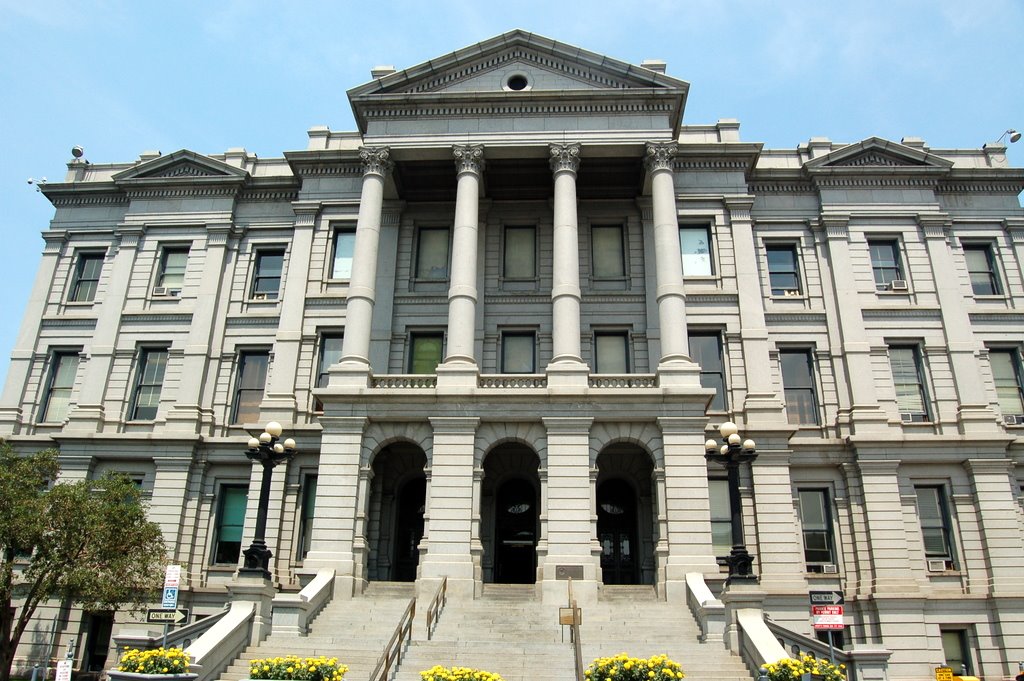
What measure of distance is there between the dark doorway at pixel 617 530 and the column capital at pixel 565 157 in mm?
11026

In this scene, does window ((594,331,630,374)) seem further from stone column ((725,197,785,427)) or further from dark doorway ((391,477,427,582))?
dark doorway ((391,477,427,582))

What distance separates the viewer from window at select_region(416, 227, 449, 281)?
3028cm

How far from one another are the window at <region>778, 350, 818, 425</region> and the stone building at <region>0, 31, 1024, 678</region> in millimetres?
96

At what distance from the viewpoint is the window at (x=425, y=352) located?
2897cm

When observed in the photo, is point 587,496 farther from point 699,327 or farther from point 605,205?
point 605,205

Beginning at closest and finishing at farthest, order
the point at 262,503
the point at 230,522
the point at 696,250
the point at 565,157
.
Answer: the point at 262,503 → the point at 565,157 → the point at 230,522 → the point at 696,250

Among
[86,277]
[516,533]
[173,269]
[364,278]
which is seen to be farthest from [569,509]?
[86,277]

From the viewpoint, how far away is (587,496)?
23297 millimetres

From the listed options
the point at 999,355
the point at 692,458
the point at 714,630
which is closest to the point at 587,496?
the point at 692,458

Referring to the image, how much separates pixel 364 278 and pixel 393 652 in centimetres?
1320

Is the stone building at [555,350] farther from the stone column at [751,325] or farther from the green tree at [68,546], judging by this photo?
the green tree at [68,546]

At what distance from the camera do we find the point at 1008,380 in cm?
2925

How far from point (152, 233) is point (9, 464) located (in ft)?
37.8

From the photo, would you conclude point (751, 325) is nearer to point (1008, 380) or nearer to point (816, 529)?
point (816, 529)
